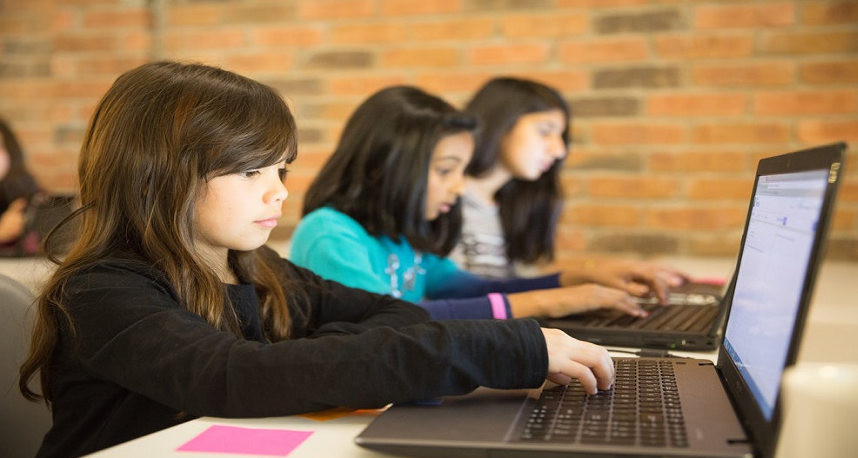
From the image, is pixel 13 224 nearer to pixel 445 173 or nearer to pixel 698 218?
pixel 445 173

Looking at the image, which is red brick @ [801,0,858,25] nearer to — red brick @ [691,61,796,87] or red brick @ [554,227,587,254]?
red brick @ [691,61,796,87]

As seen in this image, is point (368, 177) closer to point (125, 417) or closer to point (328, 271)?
point (328, 271)

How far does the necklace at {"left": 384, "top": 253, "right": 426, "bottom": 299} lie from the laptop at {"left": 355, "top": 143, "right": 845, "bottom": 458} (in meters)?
0.76

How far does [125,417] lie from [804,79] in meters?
2.10

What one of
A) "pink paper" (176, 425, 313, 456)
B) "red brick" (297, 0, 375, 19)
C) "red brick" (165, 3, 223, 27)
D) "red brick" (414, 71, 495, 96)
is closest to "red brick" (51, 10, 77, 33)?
"red brick" (165, 3, 223, 27)

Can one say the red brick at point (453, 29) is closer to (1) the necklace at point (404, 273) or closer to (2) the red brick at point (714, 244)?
(2) the red brick at point (714, 244)

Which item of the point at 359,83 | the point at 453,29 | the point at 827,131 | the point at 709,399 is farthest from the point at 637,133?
the point at 709,399

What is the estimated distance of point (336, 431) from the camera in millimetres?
807

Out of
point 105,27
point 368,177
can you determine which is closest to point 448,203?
point 368,177

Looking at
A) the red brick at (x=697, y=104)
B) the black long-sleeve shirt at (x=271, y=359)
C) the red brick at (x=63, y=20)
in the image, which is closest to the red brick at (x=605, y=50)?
the red brick at (x=697, y=104)

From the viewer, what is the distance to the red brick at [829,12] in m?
2.35

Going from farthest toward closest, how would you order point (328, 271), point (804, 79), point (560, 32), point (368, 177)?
point (560, 32)
point (804, 79)
point (368, 177)
point (328, 271)

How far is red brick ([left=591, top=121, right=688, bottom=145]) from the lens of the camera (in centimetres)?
254

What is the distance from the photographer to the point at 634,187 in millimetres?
2588
